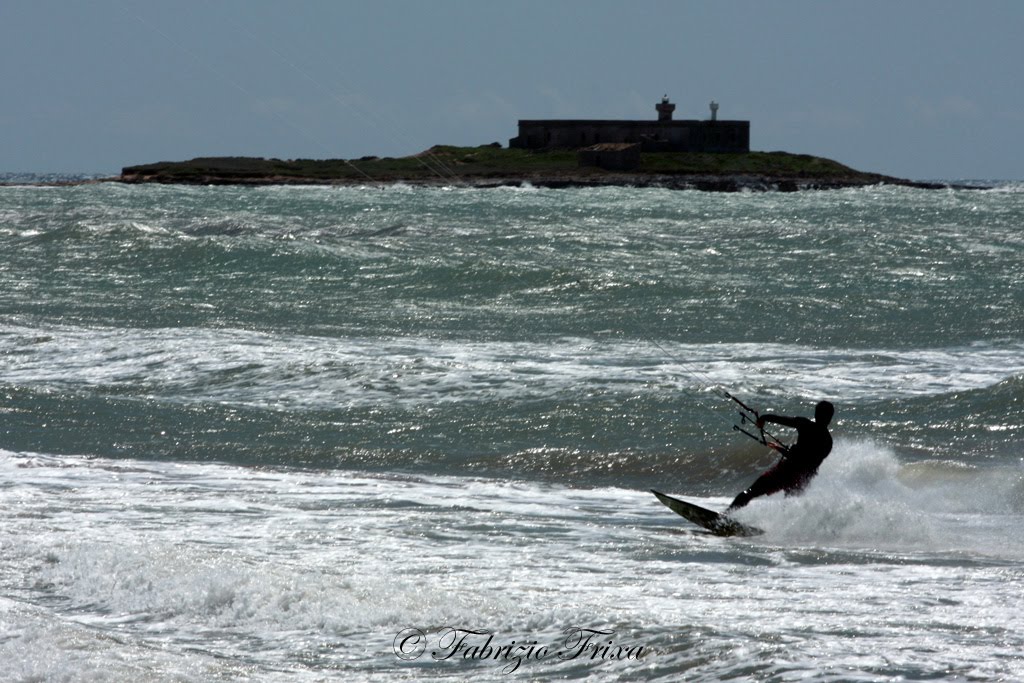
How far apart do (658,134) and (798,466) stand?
10234cm

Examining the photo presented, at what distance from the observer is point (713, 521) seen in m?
9.67

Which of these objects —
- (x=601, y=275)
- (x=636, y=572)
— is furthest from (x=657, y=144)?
(x=636, y=572)

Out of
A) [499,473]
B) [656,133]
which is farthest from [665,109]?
[499,473]

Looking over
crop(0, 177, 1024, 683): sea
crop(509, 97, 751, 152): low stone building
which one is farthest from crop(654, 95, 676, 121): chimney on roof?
crop(0, 177, 1024, 683): sea

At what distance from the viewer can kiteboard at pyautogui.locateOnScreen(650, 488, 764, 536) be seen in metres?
9.54

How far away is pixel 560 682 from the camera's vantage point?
21.0ft

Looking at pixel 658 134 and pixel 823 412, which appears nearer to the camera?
pixel 823 412

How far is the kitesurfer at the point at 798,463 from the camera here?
32.9 feet

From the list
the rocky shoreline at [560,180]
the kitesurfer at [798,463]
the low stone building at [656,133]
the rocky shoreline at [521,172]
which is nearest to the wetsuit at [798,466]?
the kitesurfer at [798,463]

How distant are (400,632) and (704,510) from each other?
3407 millimetres

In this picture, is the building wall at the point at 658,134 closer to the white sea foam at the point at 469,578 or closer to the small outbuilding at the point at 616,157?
the small outbuilding at the point at 616,157

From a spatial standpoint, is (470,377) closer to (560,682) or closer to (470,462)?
(470,462)
